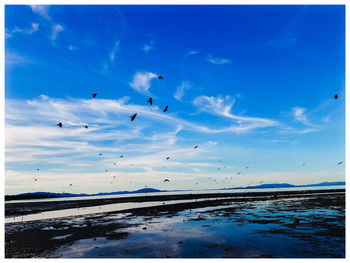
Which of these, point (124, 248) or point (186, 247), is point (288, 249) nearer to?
point (186, 247)

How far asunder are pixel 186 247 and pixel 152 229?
8.56 meters

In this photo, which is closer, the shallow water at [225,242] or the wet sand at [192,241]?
the shallow water at [225,242]

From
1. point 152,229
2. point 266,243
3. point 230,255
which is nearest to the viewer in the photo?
point 230,255

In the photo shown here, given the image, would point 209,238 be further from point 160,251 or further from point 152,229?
point 152,229

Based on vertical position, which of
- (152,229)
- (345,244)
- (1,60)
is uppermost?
(1,60)

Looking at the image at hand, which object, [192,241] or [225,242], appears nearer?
[225,242]

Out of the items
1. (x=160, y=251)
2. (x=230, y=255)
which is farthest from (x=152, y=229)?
(x=230, y=255)

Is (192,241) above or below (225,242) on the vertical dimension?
below

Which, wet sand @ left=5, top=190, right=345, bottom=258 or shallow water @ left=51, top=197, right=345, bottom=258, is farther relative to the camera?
wet sand @ left=5, top=190, right=345, bottom=258

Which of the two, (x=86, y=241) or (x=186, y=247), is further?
(x=86, y=241)

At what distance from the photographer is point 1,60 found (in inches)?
685
